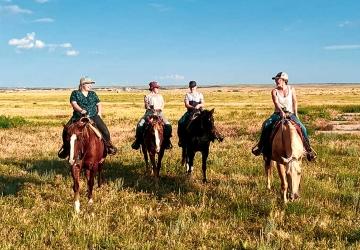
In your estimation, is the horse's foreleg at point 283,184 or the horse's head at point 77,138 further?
the horse's foreleg at point 283,184

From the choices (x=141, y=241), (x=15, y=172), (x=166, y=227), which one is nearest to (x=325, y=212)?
(x=166, y=227)

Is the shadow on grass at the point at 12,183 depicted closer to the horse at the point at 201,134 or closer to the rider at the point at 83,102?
the rider at the point at 83,102

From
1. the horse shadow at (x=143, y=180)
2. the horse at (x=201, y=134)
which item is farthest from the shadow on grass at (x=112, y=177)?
the horse at (x=201, y=134)

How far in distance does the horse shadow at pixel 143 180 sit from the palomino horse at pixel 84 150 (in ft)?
4.82

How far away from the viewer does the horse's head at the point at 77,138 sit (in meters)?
9.12

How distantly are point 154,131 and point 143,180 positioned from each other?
1.50 m

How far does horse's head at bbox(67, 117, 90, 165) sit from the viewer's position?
912 cm

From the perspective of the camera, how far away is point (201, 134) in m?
12.5

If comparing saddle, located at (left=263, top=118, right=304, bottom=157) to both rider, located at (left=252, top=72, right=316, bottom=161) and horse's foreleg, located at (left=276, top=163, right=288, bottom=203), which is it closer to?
rider, located at (left=252, top=72, right=316, bottom=161)

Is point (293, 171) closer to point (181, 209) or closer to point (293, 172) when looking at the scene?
point (293, 172)

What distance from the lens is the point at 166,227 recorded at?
8.15 m

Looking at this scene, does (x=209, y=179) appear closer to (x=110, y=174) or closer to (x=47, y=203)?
(x=110, y=174)

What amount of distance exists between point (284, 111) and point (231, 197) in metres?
2.27

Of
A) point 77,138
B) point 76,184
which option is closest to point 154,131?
point 77,138
